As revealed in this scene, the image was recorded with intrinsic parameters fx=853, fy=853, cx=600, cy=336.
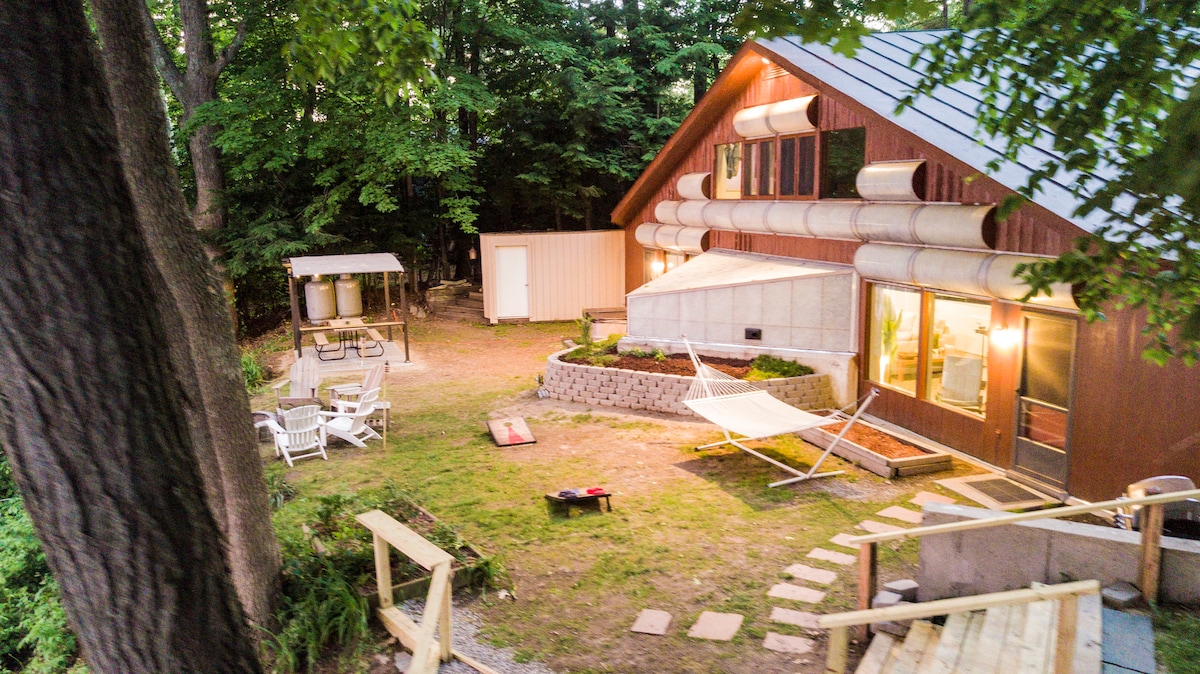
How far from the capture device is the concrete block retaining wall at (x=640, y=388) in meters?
12.9

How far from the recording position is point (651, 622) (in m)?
6.89

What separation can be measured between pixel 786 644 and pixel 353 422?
7454 mm

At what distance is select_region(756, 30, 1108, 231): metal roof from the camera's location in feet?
30.1

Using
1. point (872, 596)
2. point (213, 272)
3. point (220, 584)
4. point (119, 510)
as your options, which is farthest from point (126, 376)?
point (872, 596)

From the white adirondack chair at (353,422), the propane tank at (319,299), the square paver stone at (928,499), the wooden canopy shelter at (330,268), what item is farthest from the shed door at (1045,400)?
the propane tank at (319,299)

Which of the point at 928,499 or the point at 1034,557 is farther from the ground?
the point at 1034,557

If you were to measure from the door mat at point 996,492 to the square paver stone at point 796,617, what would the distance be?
3.24m

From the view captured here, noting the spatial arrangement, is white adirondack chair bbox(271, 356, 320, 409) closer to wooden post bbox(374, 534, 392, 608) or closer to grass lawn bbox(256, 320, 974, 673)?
grass lawn bbox(256, 320, 974, 673)

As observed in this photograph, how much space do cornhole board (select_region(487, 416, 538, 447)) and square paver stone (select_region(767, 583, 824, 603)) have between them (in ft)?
16.9

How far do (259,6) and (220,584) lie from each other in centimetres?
1834

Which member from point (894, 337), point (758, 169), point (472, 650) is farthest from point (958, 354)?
point (472, 650)

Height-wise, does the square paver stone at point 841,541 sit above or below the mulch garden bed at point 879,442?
below

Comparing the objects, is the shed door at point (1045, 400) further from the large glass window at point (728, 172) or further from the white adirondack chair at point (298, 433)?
the white adirondack chair at point (298, 433)

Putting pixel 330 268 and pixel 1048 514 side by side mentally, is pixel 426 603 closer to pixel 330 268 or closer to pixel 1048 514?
pixel 1048 514
